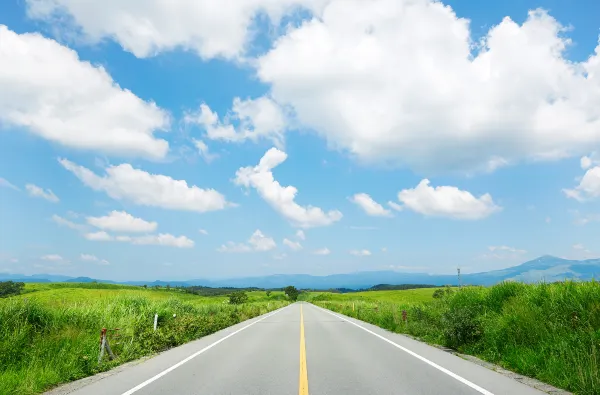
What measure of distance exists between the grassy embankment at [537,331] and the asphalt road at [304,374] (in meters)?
0.86

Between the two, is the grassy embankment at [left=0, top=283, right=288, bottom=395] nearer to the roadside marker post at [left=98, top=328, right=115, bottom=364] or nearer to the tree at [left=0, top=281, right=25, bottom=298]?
the roadside marker post at [left=98, top=328, right=115, bottom=364]

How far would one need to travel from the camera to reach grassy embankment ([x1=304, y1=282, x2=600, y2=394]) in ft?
26.2

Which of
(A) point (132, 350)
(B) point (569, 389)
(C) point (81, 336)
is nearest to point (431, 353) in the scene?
(B) point (569, 389)

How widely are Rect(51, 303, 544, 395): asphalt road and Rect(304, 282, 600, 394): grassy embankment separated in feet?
2.81

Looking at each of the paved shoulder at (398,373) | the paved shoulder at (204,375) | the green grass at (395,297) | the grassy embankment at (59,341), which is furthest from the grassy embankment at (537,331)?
the green grass at (395,297)

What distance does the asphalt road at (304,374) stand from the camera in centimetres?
740

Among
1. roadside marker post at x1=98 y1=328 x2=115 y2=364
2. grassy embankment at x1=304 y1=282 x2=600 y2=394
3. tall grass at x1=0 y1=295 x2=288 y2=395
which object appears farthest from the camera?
roadside marker post at x1=98 y1=328 x2=115 y2=364

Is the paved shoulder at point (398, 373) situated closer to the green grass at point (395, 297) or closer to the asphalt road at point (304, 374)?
the asphalt road at point (304, 374)

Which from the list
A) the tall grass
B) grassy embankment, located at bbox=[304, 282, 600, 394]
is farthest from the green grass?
the tall grass

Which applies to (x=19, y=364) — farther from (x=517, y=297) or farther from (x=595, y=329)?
(x=517, y=297)

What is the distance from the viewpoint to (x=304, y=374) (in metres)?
8.88

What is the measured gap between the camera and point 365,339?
16266 millimetres

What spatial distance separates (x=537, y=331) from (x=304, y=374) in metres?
6.45

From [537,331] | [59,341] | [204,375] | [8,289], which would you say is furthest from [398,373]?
[8,289]
